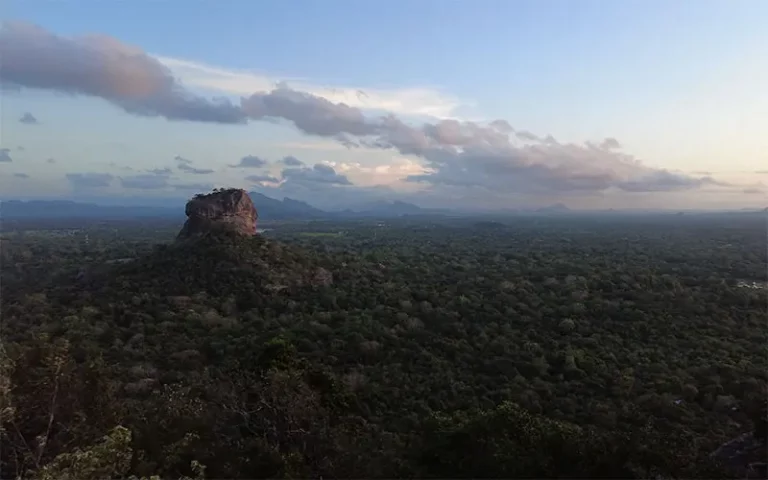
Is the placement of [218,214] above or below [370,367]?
above

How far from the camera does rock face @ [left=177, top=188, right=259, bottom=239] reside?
4819cm

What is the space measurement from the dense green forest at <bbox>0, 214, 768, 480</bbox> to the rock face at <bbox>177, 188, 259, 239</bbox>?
3.15 meters

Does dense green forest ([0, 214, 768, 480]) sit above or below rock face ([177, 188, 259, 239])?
below

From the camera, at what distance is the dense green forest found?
11.9 meters

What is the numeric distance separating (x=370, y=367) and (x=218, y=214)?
2865cm

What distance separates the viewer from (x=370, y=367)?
1035 inches

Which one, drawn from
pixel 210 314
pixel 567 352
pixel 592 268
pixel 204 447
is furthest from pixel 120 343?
pixel 592 268

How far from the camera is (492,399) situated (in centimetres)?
2294

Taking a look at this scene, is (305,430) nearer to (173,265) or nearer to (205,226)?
(173,265)

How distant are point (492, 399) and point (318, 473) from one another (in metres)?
12.6

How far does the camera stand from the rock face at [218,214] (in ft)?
158

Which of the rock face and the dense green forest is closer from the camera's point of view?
the dense green forest

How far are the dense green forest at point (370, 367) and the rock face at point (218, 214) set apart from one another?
3.15 meters

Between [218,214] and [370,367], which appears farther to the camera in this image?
[218,214]
